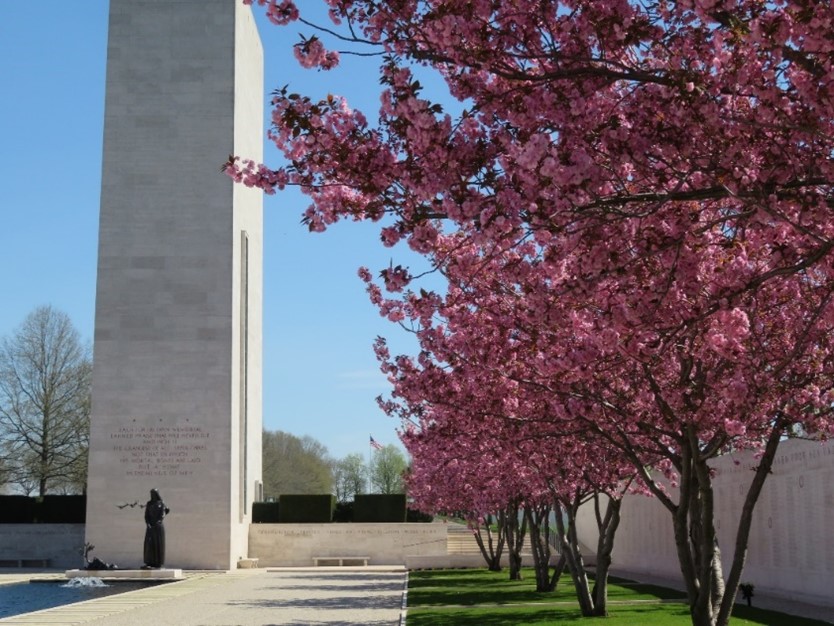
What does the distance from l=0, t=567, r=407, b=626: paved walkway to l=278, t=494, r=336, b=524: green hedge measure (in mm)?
A: 11310

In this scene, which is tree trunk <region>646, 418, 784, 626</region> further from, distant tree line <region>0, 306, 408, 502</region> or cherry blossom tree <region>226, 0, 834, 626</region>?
distant tree line <region>0, 306, 408, 502</region>

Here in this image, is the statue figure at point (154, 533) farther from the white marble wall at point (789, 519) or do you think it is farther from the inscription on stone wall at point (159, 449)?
the white marble wall at point (789, 519)

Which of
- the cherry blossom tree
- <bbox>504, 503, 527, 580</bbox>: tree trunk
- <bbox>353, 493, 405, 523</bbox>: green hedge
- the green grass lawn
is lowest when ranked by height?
the green grass lawn

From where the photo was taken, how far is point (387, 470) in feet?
310

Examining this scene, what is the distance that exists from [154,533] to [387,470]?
6228 cm

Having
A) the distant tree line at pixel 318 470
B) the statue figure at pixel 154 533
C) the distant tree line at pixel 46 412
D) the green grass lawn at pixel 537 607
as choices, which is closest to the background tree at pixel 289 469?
the distant tree line at pixel 318 470

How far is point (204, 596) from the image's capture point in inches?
971

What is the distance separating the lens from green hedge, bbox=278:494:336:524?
44.4 metres

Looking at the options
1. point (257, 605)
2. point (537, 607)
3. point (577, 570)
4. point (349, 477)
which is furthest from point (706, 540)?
point (349, 477)

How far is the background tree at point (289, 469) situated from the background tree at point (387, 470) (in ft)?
14.2

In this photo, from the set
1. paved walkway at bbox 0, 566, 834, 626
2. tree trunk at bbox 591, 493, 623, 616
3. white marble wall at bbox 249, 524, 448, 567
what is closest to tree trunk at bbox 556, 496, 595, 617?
tree trunk at bbox 591, 493, 623, 616

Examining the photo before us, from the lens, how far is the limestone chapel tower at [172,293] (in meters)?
39.6

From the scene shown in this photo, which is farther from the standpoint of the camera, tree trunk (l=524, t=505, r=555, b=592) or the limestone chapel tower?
the limestone chapel tower

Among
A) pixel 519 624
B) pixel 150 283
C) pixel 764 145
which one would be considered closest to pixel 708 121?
pixel 764 145
